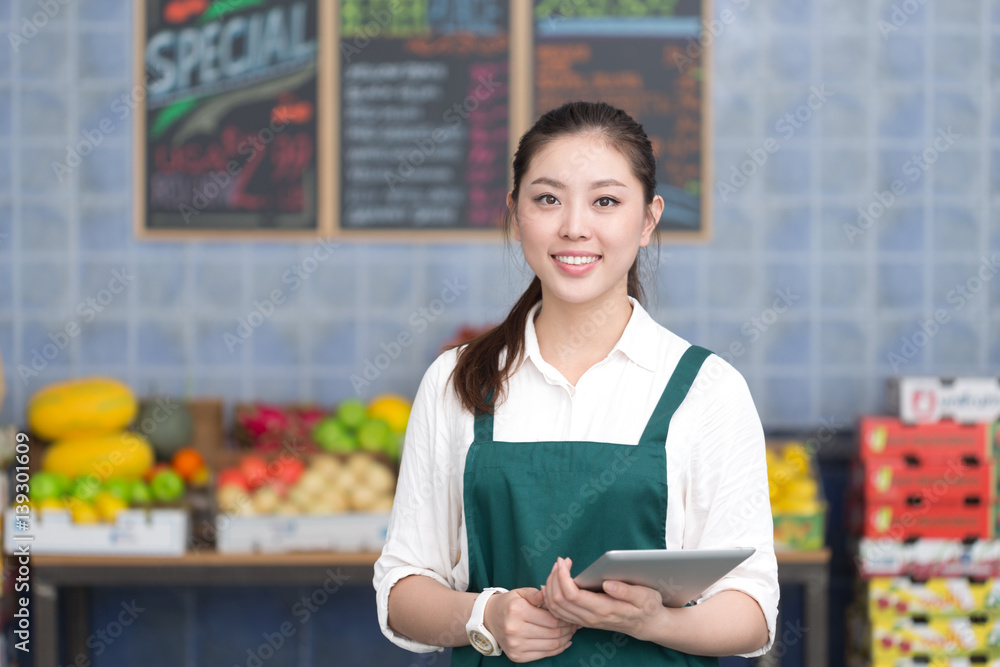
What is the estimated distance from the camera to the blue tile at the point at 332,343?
341 centimetres

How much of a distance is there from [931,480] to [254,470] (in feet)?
6.42

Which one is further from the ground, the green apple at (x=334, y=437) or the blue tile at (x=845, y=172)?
the blue tile at (x=845, y=172)

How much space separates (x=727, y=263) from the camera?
343 cm

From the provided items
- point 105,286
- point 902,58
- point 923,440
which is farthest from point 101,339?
point 902,58

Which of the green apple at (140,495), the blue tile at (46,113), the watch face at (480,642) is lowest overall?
the green apple at (140,495)

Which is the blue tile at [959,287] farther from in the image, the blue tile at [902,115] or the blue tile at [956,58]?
the blue tile at [956,58]

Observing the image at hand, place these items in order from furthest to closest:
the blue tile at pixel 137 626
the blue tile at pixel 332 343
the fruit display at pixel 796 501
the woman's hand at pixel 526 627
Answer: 1. the blue tile at pixel 332 343
2. the blue tile at pixel 137 626
3. the fruit display at pixel 796 501
4. the woman's hand at pixel 526 627

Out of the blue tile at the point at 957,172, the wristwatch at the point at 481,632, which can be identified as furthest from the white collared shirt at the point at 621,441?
the blue tile at the point at 957,172

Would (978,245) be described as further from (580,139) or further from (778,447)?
(580,139)

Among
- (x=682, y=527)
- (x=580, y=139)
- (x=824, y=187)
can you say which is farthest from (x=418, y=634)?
(x=824, y=187)

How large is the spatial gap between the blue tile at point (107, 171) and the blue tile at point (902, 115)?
2.60 meters

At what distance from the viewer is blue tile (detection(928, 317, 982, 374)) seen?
3.44 metres

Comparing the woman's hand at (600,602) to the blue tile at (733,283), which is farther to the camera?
the blue tile at (733,283)

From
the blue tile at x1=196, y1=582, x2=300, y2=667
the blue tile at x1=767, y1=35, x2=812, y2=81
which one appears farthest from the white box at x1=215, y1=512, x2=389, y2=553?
the blue tile at x1=767, y1=35, x2=812, y2=81
